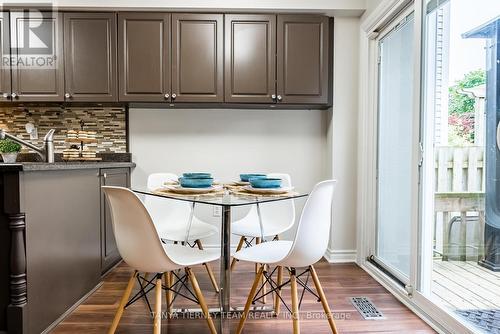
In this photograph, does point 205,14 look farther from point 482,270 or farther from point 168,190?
point 482,270

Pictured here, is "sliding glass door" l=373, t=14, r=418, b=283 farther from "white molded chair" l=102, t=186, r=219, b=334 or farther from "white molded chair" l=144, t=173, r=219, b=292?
"white molded chair" l=102, t=186, r=219, b=334

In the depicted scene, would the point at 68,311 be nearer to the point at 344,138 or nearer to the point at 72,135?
the point at 72,135

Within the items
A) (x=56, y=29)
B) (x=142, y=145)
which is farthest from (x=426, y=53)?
(x=56, y=29)

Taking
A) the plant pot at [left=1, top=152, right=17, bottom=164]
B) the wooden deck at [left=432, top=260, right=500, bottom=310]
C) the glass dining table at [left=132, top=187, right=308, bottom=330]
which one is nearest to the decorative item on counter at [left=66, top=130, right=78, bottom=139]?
the plant pot at [left=1, top=152, right=17, bottom=164]

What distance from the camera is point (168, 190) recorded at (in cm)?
173

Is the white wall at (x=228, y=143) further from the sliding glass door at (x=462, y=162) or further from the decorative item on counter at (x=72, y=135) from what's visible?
the sliding glass door at (x=462, y=162)

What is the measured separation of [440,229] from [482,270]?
0.36m

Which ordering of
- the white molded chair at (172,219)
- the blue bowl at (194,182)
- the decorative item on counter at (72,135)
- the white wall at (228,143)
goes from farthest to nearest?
the white wall at (228,143) < the decorative item on counter at (72,135) < the white molded chair at (172,219) < the blue bowl at (194,182)

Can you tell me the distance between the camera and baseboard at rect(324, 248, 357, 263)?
2988 mm

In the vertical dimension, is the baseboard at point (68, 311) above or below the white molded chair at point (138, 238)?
below

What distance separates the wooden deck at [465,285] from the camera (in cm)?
158

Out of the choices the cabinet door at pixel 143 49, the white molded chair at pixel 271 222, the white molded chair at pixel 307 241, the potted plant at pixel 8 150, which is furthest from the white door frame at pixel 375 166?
the potted plant at pixel 8 150

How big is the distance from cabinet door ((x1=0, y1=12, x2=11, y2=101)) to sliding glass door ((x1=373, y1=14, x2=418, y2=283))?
10.8 feet

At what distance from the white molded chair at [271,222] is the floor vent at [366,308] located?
68cm
